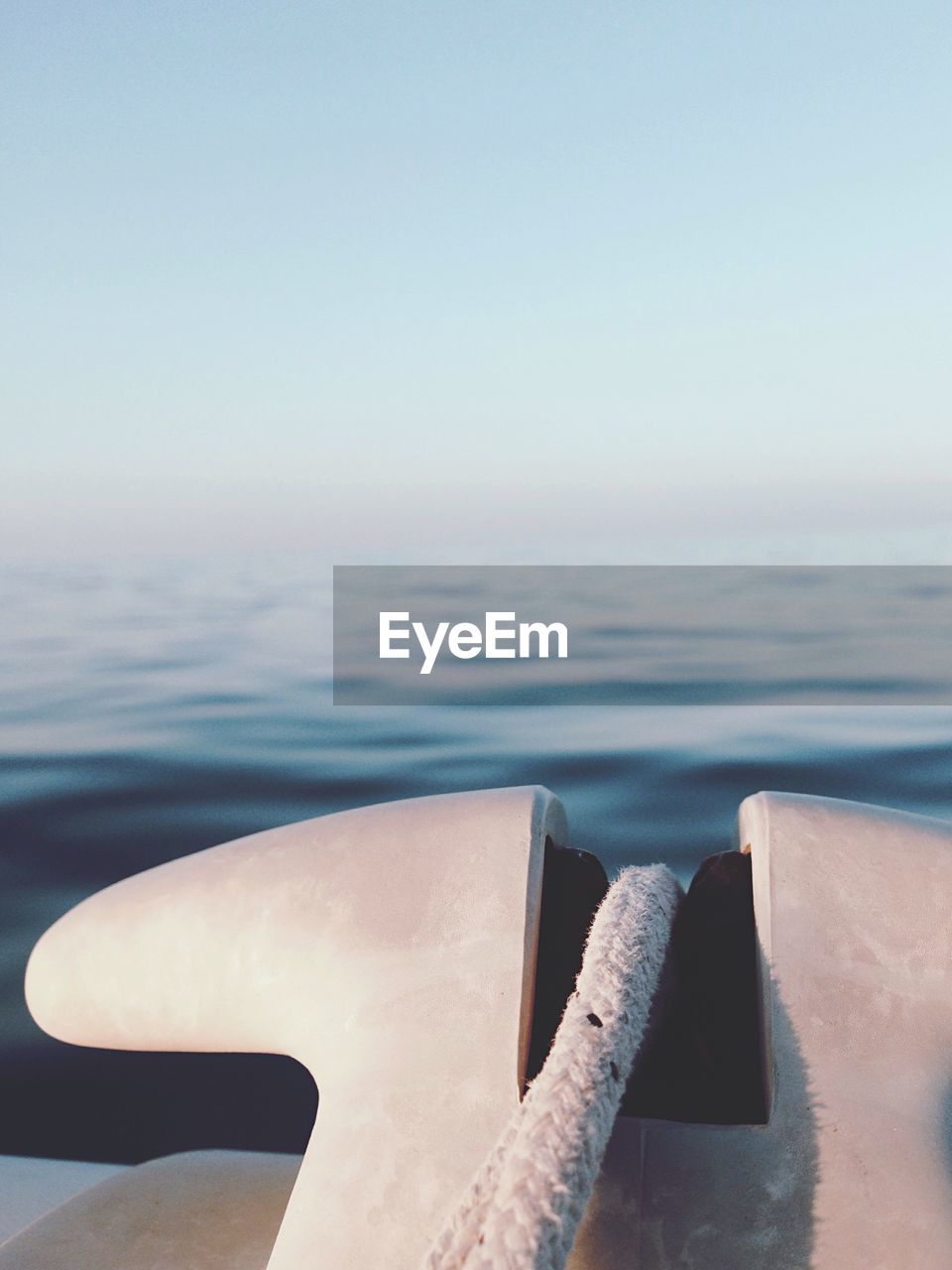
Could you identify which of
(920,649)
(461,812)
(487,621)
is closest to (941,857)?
(461,812)

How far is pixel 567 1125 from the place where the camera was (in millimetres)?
568

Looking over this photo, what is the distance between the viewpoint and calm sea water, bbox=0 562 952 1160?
1.50 metres

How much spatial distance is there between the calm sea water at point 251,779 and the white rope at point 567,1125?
935mm

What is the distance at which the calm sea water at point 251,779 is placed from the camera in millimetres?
1497

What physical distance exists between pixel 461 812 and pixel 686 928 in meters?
0.21

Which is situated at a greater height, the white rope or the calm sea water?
the white rope

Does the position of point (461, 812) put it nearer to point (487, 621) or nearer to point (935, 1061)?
point (935, 1061)

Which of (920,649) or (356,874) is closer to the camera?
(356,874)

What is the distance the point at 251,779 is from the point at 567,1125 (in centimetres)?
259

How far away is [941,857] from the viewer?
2.67ft

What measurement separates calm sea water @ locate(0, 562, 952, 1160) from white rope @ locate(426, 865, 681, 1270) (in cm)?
93

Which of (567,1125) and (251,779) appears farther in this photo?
(251,779)

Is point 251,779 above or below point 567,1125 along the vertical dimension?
below

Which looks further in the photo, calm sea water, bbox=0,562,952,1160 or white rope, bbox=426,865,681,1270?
calm sea water, bbox=0,562,952,1160
